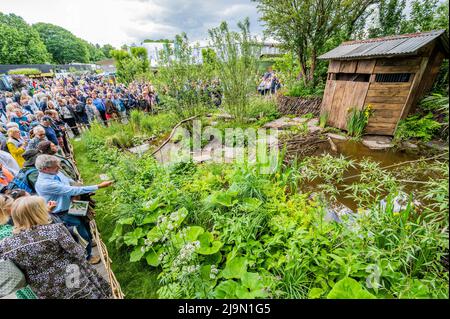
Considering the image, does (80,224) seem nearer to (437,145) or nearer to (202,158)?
(202,158)

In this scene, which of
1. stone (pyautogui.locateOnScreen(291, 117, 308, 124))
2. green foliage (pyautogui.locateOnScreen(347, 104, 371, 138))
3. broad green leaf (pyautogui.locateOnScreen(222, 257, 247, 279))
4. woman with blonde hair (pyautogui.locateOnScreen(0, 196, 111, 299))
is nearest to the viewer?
woman with blonde hair (pyautogui.locateOnScreen(0, 196, 111, 299))

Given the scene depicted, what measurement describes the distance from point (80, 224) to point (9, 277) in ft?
5.06

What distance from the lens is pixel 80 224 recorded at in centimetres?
324

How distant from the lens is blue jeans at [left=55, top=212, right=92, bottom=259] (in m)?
3.07

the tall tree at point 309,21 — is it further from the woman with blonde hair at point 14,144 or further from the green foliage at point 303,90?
the woman with blonde hair at point 14,144

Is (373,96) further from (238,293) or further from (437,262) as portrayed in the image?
(238,293)

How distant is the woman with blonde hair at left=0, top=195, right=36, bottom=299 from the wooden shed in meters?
8.76

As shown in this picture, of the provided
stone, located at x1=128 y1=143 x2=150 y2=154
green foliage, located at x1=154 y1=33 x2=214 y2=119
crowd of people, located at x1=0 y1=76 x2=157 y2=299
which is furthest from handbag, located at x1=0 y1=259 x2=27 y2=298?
green foliage, located at x1=154 y1=33 x2=214 y2=119

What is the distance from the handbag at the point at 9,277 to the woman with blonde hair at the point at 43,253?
1.3 inches

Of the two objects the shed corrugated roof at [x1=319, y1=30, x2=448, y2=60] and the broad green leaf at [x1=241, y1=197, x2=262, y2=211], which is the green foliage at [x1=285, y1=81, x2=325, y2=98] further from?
the broad green leaf at [x1=241, y1=197, x2=262, y2=211]

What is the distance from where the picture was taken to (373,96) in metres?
6.74
